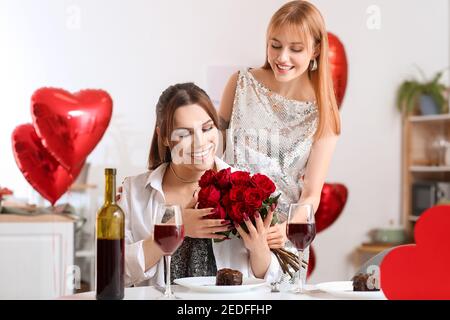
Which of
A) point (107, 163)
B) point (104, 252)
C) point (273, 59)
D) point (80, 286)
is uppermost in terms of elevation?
point (273, 59)

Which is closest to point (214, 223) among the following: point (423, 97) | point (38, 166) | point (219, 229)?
point (219, 229)

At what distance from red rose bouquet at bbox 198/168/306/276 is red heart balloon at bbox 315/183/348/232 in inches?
30.4

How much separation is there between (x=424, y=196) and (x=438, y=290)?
149 centimetres

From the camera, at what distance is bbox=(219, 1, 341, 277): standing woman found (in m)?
2.24

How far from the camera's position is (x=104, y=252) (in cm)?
156

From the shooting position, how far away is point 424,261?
1.81 metres

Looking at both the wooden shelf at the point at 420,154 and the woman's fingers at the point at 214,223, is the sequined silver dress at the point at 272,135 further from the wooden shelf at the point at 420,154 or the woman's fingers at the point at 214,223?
the wooden shelf at the point at 420,154

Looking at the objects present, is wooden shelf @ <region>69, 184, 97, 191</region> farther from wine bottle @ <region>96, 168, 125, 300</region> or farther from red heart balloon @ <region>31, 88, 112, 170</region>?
wine bottle @ <region>96, 168, 125, 300</region>

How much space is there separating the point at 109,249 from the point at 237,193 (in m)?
0.44

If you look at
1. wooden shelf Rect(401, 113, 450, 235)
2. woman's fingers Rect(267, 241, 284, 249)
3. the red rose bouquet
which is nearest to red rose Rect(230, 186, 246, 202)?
the red rose bouquet

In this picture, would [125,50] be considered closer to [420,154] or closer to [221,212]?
[221,212]
